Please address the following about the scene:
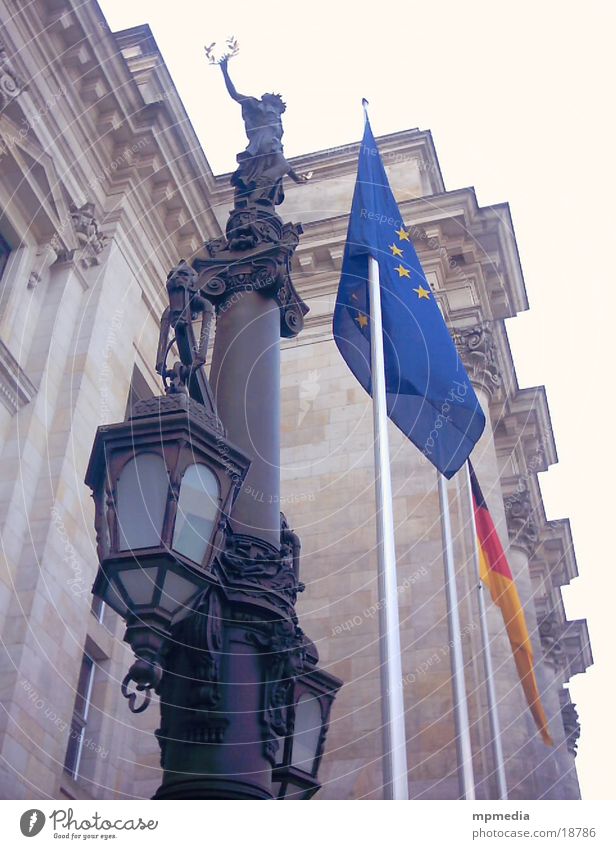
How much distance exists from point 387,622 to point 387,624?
0.01 metres

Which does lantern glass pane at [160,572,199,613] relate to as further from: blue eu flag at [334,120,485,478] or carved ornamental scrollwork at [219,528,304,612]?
blue eu flag at [334,120,485,478]

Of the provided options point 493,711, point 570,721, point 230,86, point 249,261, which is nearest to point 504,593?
point 493,711

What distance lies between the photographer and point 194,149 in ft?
69.4

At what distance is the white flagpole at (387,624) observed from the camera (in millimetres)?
6621

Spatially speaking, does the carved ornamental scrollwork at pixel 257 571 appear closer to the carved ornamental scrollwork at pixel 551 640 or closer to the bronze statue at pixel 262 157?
the bronze statue at pixel 262 157

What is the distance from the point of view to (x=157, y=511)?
15.8ft

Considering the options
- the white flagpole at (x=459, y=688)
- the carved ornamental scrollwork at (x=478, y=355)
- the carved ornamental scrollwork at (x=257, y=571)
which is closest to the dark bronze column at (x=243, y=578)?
the carved ornamental scrollwork at (x=257, y=571)

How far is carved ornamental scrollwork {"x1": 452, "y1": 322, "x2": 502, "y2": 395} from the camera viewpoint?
21.1m

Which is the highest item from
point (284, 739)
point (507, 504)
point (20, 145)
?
point (507, 504)

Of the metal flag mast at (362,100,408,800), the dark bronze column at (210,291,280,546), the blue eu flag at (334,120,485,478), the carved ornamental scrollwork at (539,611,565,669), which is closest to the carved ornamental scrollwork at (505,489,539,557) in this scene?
the carved ornamental scrollwork at (539,611,565,669)
